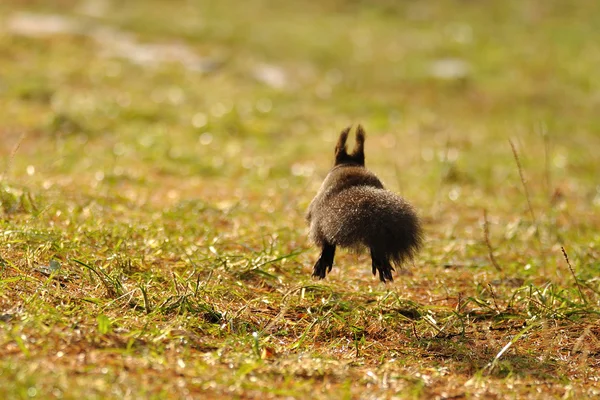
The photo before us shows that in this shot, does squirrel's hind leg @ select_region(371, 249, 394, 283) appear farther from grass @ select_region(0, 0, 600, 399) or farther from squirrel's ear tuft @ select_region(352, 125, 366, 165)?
squirrel's ear tuft @ select_region(352, 125, 366, 165)

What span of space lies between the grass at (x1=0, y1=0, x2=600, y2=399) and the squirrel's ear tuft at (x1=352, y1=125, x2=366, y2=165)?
807mm

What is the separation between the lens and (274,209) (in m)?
7.81

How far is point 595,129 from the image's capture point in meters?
14.8

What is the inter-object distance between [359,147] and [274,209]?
2.32m

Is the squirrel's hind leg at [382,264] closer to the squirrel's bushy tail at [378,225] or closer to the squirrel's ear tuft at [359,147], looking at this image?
the squirrel's bushy tail at [378,225]

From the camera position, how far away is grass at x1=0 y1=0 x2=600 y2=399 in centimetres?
388

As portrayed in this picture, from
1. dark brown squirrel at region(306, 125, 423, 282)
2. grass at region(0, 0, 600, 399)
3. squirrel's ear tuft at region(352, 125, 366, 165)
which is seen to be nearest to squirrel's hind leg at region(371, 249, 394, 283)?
dark brown squirrel at region(306, 125, 423, 282)

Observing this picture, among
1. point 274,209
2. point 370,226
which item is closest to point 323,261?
point 370,226

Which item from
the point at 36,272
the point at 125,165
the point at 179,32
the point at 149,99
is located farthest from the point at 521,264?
the point at 179,32

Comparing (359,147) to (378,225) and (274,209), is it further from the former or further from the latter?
(274,209)

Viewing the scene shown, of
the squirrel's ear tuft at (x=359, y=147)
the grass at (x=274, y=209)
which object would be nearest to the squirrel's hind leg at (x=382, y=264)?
the grass at (x=274, y=209)

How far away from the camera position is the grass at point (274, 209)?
3881 millimetres

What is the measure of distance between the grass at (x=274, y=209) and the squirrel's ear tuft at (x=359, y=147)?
2.65ft

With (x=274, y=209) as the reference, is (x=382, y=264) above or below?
above
